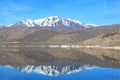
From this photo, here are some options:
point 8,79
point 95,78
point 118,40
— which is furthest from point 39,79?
point 118,40

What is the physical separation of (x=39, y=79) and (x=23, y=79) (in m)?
2.01

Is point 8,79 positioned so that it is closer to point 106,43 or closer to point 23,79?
point 23,79

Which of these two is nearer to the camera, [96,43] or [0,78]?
[0,78]

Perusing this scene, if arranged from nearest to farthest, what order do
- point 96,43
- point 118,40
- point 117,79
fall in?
1. point 117,79
2. point 118,40
3. point 96,43

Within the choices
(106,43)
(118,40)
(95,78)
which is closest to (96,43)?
(106,43)

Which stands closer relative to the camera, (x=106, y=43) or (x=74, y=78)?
(x=74, y=78)

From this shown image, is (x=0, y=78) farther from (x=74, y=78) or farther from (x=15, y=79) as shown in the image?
(x=74, y=78)

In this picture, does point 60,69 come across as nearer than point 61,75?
No

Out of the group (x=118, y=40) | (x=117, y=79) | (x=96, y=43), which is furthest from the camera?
(x=96, y=43)

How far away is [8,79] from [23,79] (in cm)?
170

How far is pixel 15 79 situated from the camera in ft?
122

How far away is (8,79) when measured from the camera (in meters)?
36.9

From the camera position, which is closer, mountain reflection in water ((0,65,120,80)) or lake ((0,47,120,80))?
mountain reflection in water ((0,65,120,80))

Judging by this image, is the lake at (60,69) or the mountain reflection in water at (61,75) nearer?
the mountain reflection in water at (61,75)
